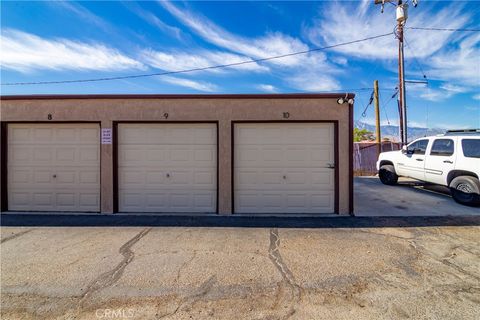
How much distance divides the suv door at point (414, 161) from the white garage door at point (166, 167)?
758cm

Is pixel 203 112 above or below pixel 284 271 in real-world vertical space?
above

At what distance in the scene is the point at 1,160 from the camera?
23.1ft

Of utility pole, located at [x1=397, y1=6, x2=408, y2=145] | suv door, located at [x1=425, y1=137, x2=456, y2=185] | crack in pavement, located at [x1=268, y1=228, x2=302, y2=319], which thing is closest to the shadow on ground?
crack in pavement, located at [x1=268, y1=228, x2=302, y2=319]

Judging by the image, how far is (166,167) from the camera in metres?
6.99

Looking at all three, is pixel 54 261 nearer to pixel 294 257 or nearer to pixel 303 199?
pixel 294 257

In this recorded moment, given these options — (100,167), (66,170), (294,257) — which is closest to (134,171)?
(100,167)

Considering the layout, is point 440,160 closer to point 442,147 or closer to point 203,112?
point 442,147

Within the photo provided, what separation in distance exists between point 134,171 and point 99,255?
10.1ft

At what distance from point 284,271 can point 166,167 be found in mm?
4423

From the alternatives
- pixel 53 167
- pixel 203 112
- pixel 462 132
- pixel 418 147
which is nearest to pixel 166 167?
pixel 203 112

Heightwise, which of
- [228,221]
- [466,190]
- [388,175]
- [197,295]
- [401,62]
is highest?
[401,62]

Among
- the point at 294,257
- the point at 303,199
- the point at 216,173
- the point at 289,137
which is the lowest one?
the point at 294,257

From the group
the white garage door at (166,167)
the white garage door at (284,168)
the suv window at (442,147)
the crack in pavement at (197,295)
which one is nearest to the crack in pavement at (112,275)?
the crack in pavement at (197,295)

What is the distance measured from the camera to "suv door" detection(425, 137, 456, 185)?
319 inches
